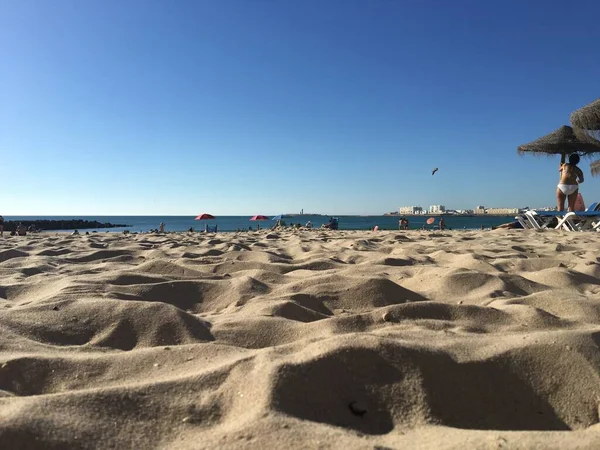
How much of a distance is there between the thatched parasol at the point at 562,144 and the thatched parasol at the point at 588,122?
2.41 ft

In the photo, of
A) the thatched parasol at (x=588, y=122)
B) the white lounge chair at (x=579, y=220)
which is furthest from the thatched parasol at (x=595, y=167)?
the white lounge chair at (x=579, y=220)

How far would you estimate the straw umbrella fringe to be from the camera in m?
11.4

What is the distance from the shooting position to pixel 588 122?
381 inches

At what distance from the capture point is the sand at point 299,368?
95 cm

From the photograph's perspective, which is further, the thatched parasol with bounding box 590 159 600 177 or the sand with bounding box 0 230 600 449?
the thatched parasol with bounding box 590 159 600 177

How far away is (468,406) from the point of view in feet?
3.71

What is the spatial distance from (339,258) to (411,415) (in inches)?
104

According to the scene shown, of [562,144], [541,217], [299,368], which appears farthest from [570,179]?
[299,368]

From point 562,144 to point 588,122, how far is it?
6.12ft

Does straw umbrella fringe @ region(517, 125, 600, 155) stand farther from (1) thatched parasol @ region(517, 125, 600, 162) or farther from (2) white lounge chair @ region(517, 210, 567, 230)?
(2) white lounge chair @ region(517, 210, 567, 230)

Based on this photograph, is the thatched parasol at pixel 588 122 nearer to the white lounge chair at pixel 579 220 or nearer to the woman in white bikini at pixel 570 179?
the woman in white bikini at pixel 570 179

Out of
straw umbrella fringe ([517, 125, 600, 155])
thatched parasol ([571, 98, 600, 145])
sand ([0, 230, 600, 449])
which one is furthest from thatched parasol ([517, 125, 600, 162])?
sand ([0, 230, 600, 449])

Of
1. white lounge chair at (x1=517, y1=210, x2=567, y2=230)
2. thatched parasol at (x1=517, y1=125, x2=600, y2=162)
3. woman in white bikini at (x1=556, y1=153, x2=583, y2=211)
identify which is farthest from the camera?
thatched parasol at (x1=517, y1=125, x2=600, y2=162)

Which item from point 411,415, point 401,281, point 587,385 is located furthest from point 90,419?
point 401,281
